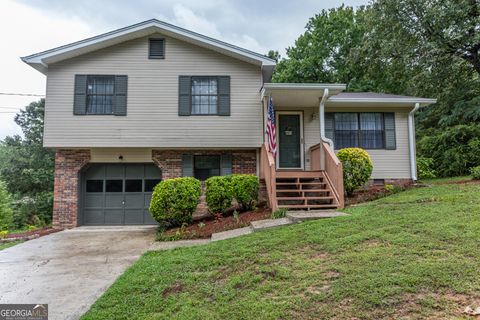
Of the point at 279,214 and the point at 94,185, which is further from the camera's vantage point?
the point at 94,185

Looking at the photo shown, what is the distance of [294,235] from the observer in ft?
17.5

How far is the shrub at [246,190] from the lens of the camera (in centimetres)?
855

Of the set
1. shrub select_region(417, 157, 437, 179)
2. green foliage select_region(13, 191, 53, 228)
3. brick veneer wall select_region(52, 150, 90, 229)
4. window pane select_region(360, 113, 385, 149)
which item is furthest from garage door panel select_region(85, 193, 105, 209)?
shrub select_region(417, 157, 437, 179)

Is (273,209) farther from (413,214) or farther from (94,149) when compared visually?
(94,149)

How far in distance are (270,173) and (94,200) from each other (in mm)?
6270

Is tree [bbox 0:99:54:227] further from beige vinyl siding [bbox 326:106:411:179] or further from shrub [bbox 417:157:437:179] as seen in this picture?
shrub [bbox 417:157:437:179]

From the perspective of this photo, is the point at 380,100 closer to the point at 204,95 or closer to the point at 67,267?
the point at 204,95

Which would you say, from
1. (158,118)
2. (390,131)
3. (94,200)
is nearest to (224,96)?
(158,118)

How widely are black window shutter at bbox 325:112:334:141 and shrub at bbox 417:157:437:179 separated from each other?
16.2 feet

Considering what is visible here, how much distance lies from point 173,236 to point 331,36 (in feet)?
67.1

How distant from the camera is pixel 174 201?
820 centimetres

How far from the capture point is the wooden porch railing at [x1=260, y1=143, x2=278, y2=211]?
7730 mm

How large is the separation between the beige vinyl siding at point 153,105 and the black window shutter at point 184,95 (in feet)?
0.46

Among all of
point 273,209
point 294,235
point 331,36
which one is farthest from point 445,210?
point 331,36
